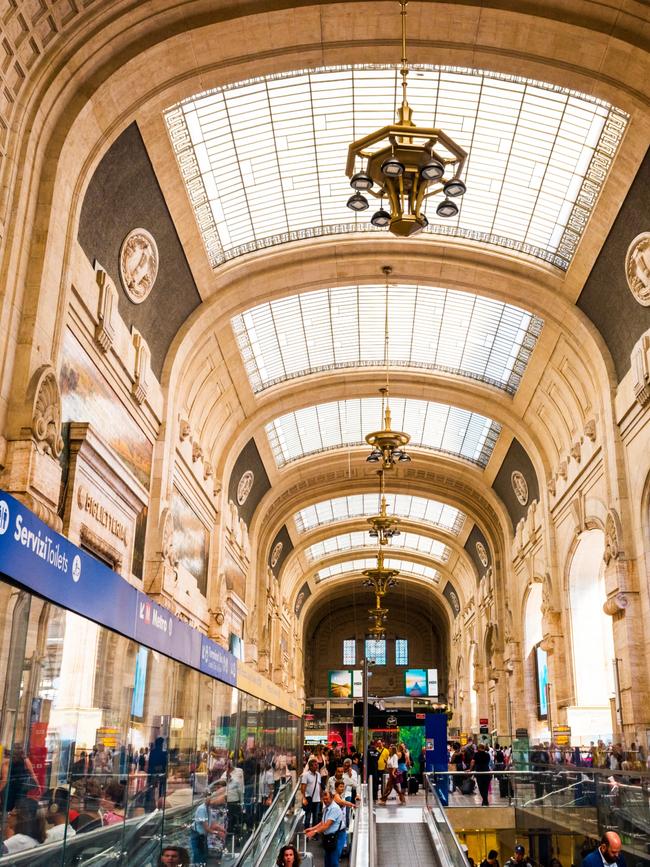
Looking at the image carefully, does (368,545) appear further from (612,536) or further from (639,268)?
(639,268)

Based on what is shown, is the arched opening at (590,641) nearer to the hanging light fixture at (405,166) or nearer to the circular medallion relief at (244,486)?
the circular medallion relief at (244,486)

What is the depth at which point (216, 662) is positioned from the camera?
10.4 metres

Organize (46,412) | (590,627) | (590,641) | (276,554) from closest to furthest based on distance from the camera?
(46,412), (590,641), (590,627), (276,554)

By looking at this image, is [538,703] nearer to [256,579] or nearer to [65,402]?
[256,579]

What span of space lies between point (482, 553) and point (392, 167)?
2828 cm

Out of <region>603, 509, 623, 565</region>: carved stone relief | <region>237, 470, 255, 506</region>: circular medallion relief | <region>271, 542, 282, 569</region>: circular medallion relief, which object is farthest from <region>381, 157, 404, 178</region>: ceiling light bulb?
<region>271, 542, 282, 569</region>: circular medallion relief

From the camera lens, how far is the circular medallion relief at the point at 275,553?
35406 millimetres

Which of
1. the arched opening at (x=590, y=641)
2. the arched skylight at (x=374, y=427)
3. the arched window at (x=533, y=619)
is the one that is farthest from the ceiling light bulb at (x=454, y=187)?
the arched window at (x=533, y=619)

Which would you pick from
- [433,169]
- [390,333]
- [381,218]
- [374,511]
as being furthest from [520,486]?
[433,169]

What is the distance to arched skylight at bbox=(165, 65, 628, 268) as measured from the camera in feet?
48.7

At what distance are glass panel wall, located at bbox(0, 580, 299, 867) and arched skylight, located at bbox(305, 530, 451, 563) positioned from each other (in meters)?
36.3

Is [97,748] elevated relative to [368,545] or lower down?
lower down

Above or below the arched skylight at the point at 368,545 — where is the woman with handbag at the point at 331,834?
below

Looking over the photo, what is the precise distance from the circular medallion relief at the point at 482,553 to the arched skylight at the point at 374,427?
5.95 m
